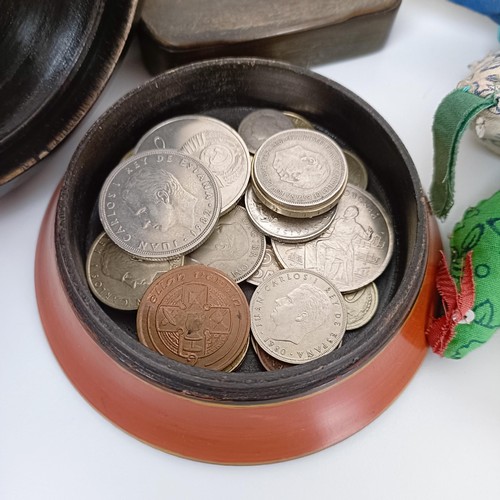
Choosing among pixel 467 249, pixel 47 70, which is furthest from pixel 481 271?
pixel 47 70

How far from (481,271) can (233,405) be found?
36 cm

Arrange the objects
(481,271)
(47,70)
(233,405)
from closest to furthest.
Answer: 1. (233,405)
2. (481,271)
3. (47,70)

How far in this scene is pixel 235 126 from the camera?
3.60ft

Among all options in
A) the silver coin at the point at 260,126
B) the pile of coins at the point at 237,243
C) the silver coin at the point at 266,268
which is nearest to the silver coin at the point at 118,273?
the pile of coins at the point at 237,243

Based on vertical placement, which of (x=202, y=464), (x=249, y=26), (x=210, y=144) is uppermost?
(x=249, y=26)

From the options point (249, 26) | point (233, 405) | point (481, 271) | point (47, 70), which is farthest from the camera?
point (249, 26)

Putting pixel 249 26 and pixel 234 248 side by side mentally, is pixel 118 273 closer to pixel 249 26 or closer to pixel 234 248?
pixel 234 248

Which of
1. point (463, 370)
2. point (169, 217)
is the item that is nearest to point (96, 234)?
point (169, 217)

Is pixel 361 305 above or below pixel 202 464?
above

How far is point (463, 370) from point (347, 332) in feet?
0.55

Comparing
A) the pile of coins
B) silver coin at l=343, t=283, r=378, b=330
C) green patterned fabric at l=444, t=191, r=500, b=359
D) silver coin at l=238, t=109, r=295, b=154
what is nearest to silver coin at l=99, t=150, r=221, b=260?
the pile of coins

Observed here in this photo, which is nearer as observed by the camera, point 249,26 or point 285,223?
point 285,223

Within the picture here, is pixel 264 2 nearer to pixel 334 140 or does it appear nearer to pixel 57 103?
pixel 334 140

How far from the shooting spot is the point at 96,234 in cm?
100
